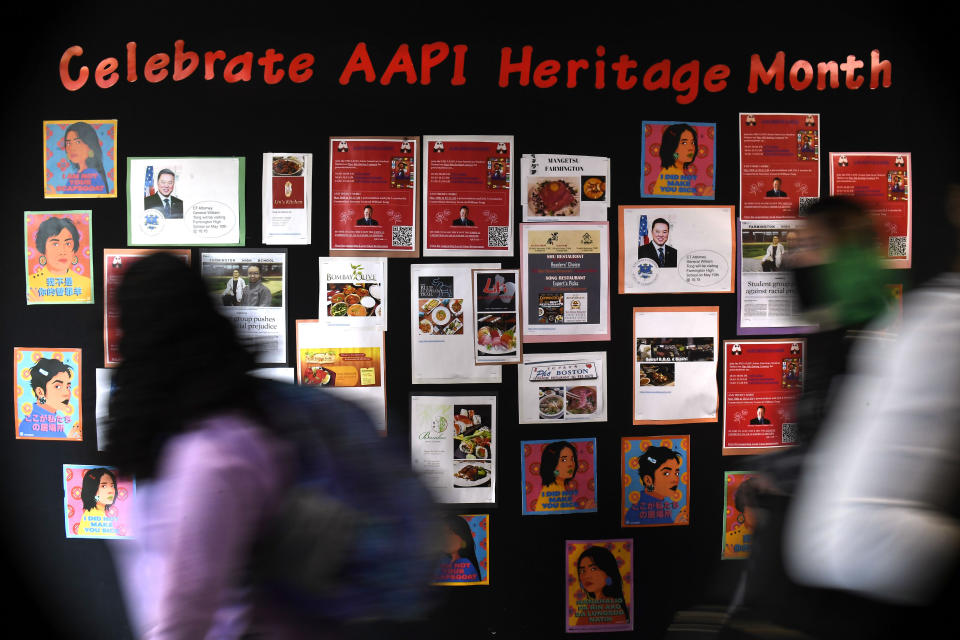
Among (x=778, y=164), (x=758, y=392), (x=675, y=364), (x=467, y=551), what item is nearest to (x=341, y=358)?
(x=467, y=551)

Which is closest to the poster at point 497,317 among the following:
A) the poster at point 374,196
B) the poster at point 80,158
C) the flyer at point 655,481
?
the poster at point 374,196

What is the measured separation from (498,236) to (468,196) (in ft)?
0.56

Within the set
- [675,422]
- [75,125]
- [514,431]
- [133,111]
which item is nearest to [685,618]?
[675,422]

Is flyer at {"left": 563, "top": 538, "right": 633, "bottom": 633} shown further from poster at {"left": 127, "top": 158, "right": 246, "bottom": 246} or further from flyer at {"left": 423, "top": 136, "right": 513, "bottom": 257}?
poster at {"left": 127, "top": 158, "right": 246, "bottom": 246}

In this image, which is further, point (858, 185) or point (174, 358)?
point (858, 185)

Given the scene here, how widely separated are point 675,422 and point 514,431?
0.57 metres

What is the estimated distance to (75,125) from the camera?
1.76m

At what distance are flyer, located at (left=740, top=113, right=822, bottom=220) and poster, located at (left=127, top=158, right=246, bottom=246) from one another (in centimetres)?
174

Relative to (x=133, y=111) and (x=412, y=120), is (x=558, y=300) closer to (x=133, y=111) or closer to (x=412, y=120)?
(x=412, y=120)

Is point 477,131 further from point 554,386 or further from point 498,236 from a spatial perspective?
point 554,386

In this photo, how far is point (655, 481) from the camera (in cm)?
182

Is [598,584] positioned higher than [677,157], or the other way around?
[677,157]

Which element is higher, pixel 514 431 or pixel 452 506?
pixel 514 431

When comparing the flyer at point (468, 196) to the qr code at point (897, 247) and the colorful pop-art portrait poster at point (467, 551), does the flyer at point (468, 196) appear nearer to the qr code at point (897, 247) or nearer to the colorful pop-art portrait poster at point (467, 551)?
the colorful pop-art portrait poster at point (467, 551)
